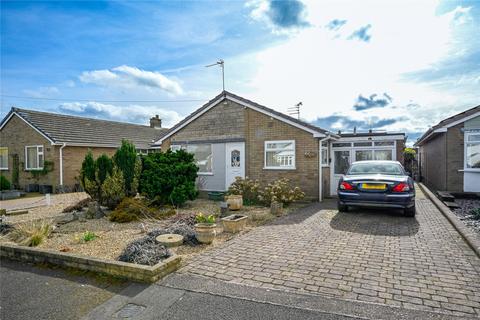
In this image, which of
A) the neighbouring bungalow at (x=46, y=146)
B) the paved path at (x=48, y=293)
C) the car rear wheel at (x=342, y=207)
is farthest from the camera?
the neighbouring bungalow at (x=46, y=146)

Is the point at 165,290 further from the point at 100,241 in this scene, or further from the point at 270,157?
the point at 270,157

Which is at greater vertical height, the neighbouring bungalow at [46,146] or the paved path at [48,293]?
the neighbouring bungalow at [46,146]

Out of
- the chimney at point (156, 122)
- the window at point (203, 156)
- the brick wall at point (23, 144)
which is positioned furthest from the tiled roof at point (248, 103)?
the chimney at point (156, 122)

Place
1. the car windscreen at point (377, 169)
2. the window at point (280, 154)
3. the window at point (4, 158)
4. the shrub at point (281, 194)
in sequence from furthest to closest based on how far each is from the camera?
the window at point (4, 158)
the window at point (280, 154)
the shrub at point (281, 194)
the car windscreen at point (377, 169)

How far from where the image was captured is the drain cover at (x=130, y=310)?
3.29 m

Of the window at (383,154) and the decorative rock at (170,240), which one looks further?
the window at (383,154)

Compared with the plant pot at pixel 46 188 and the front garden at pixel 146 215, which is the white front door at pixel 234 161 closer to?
the front garden at pixel 146 215

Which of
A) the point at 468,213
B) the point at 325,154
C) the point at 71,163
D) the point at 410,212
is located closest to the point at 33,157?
the point at 71,163

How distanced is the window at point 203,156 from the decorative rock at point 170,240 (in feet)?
24.5

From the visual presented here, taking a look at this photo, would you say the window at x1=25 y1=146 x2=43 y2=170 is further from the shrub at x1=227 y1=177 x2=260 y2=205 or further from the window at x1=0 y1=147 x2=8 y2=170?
the shrub at x1=227 y1=177 x2=260 y2=205

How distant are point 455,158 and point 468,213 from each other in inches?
167

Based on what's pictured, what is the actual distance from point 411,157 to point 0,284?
83.3 ft

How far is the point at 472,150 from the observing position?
11.5 m

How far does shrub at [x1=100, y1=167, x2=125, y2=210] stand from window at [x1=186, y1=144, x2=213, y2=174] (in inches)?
178
